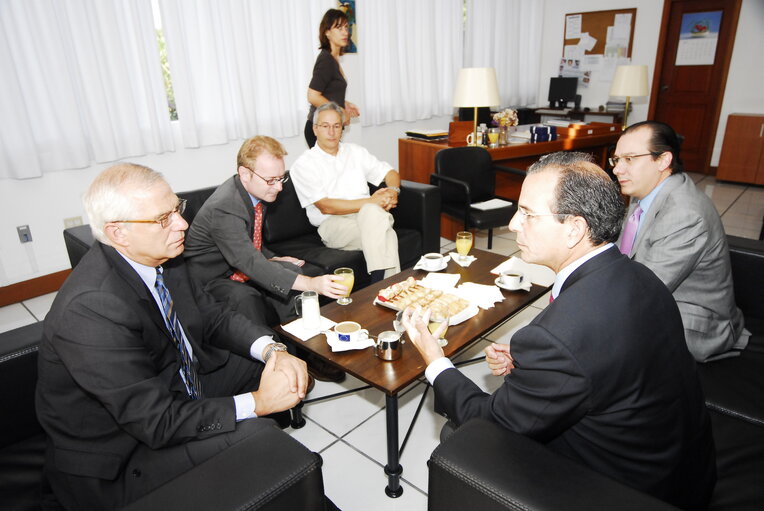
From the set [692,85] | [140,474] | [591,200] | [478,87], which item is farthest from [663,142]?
[692,85]

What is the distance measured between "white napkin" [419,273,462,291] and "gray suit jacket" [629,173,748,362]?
80 cm

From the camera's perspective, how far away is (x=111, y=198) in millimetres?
1323

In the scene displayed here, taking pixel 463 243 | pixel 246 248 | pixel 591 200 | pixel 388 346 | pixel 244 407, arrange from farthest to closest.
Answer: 1. pixel 463 243
2. pixel 246 248
3. pixel 388 346
4. pixel 244 407
5. pixel 591 200

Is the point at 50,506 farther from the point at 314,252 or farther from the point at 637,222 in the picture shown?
the point at 637,222

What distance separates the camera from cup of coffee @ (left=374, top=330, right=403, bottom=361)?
5.57 ft

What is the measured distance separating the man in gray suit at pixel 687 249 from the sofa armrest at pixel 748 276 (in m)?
0.29

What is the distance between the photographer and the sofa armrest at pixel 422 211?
3.35 metres

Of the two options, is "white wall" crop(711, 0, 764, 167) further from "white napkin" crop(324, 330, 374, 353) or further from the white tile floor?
"white napkin" crop(324, 330, 374, 353)

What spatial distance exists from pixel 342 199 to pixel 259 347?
1641 mm

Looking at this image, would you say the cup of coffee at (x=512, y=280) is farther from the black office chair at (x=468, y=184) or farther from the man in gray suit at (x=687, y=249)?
the black office chair at (x=468, y=184)

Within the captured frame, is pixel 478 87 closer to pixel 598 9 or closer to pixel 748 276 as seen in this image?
pixel 748 276

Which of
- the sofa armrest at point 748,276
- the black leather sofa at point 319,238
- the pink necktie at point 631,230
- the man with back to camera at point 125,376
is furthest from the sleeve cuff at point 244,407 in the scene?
the sofa armrest at point 748,276

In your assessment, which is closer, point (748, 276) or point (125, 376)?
point (125, 376)

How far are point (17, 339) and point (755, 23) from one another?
7.87 m
